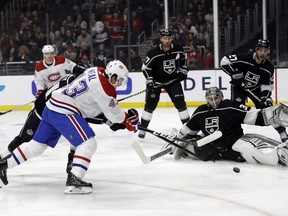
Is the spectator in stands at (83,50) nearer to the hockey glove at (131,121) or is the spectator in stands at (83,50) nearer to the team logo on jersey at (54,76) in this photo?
the team logo on jersey at (54,76)

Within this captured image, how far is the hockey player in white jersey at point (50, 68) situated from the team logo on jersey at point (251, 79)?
1.66m

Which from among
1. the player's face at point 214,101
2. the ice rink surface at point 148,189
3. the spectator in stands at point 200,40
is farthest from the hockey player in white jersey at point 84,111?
the spectator in stands at point 200,40

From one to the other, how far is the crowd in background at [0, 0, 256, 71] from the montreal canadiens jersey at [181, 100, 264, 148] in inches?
205

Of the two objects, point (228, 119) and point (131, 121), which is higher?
point (131, 121)

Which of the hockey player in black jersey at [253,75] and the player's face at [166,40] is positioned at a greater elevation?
the player's face at [166,40]

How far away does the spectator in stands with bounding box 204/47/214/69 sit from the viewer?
33.1 ft

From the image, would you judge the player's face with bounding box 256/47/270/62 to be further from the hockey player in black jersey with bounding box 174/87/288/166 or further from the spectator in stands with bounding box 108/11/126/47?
the spectator in stands with bounding box 108/11/126/47

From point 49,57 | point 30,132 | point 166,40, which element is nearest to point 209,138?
point 30,132

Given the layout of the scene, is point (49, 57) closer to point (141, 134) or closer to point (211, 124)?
point (141, 134)

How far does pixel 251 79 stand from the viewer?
19.6 ft

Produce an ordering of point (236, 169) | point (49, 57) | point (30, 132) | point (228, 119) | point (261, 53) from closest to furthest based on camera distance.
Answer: point (236, 169), point (30, 132), point (228, 119), point (261, 53), point (49, 57)

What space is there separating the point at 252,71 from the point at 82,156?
7.40ft

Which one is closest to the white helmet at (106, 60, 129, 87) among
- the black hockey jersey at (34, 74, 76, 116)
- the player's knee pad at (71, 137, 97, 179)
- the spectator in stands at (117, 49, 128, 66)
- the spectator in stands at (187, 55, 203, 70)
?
the player's knee pad at (71, 137, 97, 179)

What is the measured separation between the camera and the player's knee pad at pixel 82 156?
165 inches
